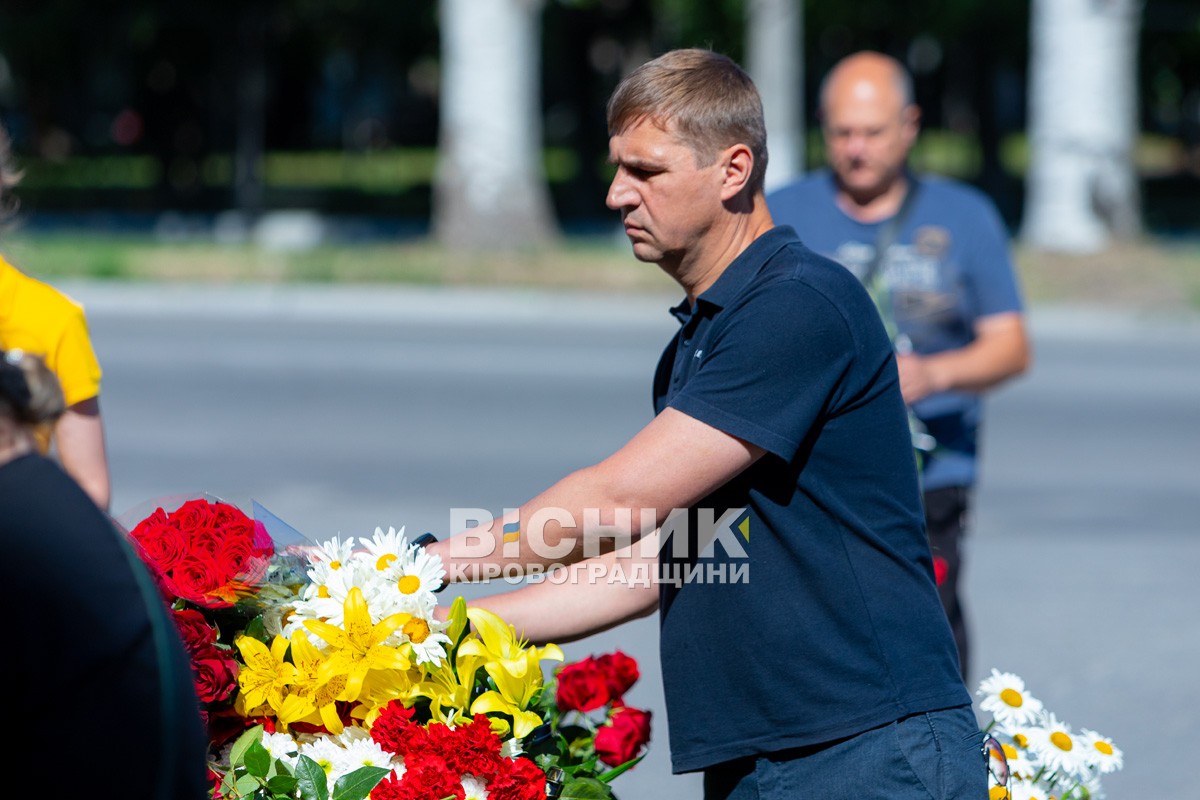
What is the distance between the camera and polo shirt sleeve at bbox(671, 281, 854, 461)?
6.98ft

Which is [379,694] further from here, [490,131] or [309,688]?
[490,131]

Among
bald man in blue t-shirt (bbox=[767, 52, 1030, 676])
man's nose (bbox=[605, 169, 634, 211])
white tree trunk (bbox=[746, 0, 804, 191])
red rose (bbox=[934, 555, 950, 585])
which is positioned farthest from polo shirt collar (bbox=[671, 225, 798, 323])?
white tree trunk (bbox=[746, 0, 804, 191])

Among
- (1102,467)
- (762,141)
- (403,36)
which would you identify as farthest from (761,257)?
(403,36)

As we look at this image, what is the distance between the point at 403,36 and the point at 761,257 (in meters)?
22.8

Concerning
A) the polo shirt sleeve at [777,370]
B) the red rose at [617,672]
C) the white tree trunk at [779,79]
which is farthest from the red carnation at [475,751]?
the white tree trunk at [779,79]

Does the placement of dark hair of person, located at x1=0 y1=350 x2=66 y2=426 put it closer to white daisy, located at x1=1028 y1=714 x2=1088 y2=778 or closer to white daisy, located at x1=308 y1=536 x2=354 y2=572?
white daisy, located at x1=308 y1=536 x2=354 y2=572

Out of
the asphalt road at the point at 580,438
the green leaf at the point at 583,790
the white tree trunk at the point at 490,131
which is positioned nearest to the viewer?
the green leaf at the point at 583,790

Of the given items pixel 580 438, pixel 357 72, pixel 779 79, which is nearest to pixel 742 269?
pixel 580 438

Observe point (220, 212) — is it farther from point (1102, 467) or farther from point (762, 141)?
point (762, 141)

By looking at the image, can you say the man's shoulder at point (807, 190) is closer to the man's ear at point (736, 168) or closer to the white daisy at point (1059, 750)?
the white daisy at point (1059, 750)

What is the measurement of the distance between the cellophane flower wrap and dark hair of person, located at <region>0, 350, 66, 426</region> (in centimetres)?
64

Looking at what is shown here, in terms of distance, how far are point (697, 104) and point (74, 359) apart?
1.44m

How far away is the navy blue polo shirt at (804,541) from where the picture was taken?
2146 millimetres

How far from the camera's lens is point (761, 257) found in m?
2.26
